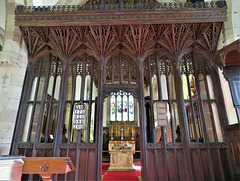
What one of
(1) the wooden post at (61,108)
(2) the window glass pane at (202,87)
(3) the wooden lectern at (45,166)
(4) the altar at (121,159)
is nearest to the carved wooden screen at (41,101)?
(1) the wooden post at (61,108)

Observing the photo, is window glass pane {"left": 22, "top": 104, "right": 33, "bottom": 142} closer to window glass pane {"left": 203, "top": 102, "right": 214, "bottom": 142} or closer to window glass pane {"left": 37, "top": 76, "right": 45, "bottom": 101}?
window glass pane {"left": 37, "top": 76, "right": 45, "bottom": 101}

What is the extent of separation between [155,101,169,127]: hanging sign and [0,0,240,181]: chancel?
0.11 ft

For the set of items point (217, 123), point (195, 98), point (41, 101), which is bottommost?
point (217, 123)

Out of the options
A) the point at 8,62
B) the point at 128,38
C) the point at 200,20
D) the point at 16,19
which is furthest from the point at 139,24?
the point at 8,62

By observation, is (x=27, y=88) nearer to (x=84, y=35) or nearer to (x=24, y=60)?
(x=24, y=60)

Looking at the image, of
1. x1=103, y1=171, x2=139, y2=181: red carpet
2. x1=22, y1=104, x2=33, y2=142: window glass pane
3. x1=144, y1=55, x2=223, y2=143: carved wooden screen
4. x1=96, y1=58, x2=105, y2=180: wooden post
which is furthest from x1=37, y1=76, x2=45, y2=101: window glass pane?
x1=144, y1=55, x2=223, y2=143: carved wooden screen

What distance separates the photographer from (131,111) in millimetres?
16562

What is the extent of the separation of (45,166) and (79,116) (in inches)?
115

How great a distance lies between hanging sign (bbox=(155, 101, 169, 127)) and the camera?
19.1 ft

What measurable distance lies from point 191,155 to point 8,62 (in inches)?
268

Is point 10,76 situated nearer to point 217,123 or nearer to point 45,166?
point 45,166

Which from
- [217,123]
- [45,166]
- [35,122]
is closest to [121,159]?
[35,122]

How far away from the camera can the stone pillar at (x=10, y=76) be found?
5340 mm

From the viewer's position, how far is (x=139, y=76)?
6.25m
